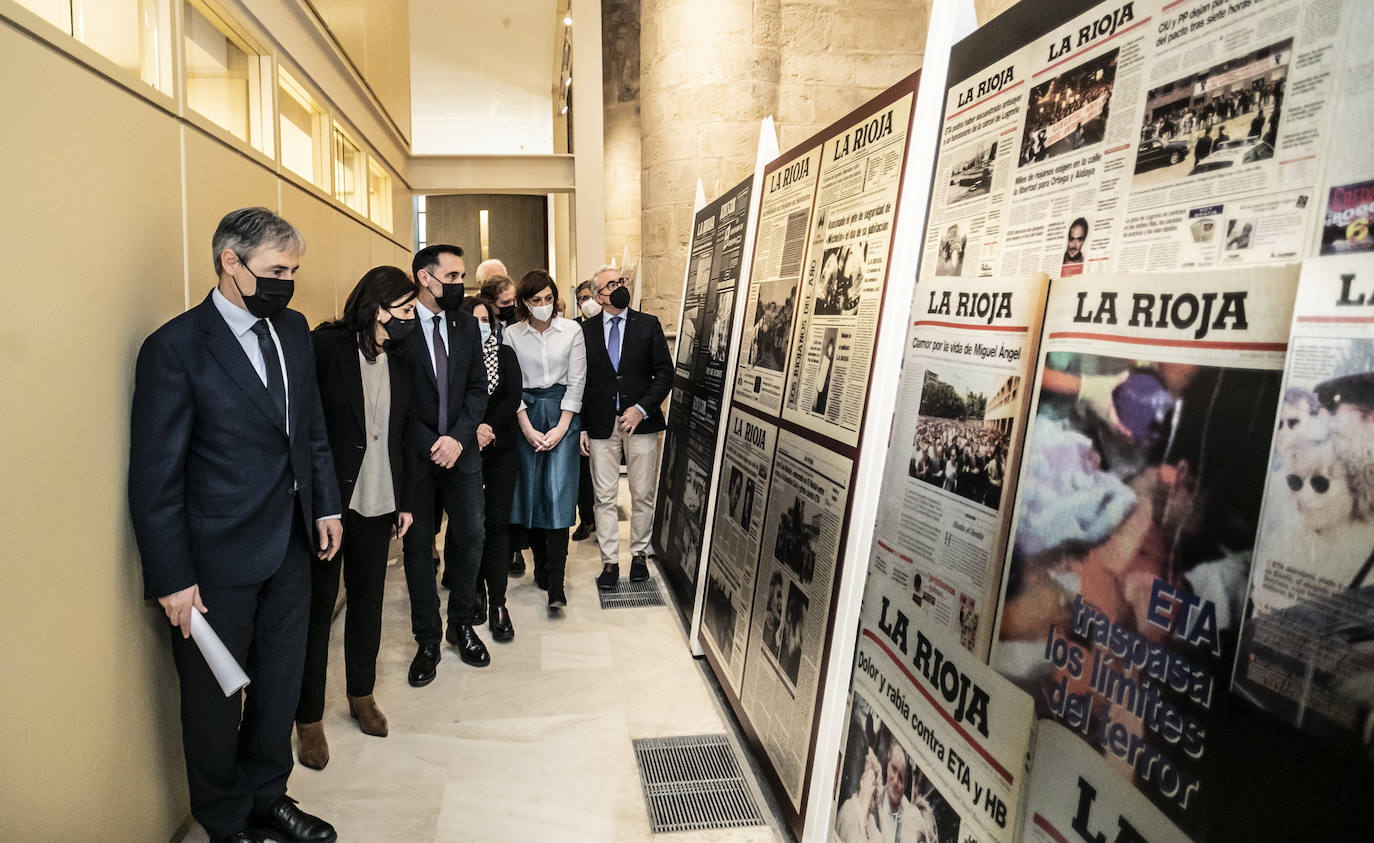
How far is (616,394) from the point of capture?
4.32 meters

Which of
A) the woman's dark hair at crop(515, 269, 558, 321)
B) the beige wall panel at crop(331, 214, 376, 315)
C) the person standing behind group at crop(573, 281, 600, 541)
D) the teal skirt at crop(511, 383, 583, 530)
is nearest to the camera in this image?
the woman's dark hair at crop(515, 269, 558, 321)

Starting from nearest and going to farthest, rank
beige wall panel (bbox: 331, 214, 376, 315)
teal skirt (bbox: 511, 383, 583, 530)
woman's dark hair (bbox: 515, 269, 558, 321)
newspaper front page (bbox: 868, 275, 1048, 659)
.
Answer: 1. newspaper front page (bbox: 868, 275, 1048, 659)
2. woman's dark hair (bbox: 515, 269, 558, 321)
3. teal skirt (bbox: 511, 383, 583, 530)
4. beige wall panel (bbox: 331, 214, 376, 315)

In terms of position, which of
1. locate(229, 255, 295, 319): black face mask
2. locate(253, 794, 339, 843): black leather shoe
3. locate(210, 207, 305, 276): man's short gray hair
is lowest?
locate(253, 794, 339, 843): black leather shoe

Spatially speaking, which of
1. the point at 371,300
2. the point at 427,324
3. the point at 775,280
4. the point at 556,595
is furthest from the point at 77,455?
the point at 556,595

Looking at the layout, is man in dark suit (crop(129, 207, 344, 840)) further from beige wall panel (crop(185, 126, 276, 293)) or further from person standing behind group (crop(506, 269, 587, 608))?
person standing behind group (crop(506, 269, 587, 608))

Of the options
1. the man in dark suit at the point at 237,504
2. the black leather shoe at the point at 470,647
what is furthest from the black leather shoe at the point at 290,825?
the black leather shoe at the point at 470,647

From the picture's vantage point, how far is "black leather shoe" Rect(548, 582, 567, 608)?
4.00 m

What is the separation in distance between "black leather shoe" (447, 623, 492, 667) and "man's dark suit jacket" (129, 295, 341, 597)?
1488 mm

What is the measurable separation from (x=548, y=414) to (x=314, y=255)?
1.40 metres

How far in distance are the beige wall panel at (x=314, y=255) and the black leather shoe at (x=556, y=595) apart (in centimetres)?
173

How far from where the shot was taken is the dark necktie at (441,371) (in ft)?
10.1

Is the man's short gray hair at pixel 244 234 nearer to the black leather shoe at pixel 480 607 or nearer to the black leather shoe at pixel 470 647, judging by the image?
the black leather shoe at pixel 470 647

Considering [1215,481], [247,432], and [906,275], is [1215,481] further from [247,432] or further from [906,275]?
[247,432]

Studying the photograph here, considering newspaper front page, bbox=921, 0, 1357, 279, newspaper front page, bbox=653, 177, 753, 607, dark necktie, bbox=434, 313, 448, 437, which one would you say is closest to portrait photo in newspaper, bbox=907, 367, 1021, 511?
newspaper front page, bbox=921, 0, 1357, 279
